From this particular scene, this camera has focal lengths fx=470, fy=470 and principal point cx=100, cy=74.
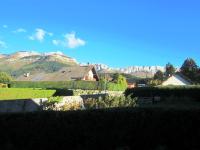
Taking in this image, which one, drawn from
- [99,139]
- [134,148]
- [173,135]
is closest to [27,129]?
[99,139]

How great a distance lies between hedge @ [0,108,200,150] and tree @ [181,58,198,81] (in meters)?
91.5

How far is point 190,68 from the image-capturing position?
111688mm

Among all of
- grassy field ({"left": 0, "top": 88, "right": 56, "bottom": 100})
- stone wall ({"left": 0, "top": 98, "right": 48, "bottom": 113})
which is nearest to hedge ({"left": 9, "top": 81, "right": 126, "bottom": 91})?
grassy field ({"left": 0, "top": 88, "right": 56, "bottom": 100})

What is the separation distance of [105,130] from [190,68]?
9805cm

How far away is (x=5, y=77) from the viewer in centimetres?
10931

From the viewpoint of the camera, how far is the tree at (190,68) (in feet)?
356

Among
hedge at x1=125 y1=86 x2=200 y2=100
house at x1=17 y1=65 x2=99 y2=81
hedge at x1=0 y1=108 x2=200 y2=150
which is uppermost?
house at x1=17 y1=65 x2=99 y2=81

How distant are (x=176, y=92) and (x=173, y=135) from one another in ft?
136

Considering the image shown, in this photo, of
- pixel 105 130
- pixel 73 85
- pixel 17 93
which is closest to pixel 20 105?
pixel 105 130

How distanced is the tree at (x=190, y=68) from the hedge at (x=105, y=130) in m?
91.5

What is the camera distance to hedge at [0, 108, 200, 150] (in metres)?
15.4

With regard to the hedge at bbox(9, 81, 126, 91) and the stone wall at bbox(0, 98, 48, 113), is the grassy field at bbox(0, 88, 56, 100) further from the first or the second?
the hedge at bbox(9, 81, 126, 91)

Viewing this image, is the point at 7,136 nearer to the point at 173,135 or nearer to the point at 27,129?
the point at 27,129

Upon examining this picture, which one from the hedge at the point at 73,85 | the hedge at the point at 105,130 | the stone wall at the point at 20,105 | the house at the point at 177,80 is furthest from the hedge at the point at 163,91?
the hedge at the point at 105,130
